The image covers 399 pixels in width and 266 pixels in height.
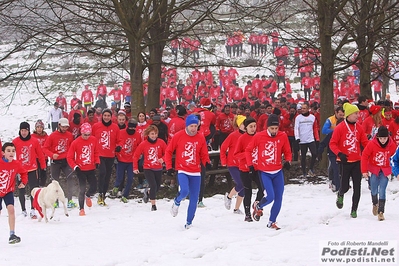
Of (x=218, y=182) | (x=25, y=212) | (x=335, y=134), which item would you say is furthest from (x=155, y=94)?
(x=335, y=134)

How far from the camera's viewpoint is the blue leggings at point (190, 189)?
9.60 meters

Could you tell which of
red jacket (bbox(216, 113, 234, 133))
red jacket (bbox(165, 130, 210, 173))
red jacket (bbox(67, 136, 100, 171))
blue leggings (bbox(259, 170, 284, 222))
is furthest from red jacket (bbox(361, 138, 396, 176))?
red jacket (bbox(216, 113, 234, 133))

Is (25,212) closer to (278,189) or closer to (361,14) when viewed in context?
(278,189)

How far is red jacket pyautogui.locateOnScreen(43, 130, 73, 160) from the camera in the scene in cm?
1244

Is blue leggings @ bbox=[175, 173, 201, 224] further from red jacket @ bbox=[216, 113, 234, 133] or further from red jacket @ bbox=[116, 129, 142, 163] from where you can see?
red jacket @ bbox=[216, 113, 234, 133]

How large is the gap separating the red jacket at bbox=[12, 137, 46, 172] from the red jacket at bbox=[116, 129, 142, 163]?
1.79m

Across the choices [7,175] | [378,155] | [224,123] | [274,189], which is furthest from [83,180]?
[224,123]

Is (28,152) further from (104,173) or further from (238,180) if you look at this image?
(238,180)

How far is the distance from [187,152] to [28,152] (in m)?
3.90

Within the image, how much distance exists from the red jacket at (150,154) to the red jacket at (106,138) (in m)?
1.00

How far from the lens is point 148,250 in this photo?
26.4ft

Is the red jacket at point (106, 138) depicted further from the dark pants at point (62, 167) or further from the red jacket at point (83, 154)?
the red jacket at point (83, 154)

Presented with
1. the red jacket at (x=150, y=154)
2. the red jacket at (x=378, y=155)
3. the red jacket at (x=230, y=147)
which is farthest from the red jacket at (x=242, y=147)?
the red jacket at (x=150, y=154)

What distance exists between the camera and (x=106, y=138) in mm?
12922
